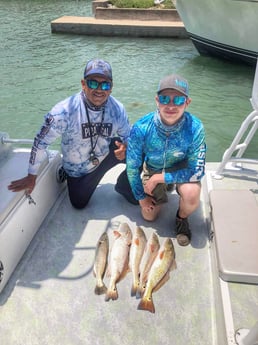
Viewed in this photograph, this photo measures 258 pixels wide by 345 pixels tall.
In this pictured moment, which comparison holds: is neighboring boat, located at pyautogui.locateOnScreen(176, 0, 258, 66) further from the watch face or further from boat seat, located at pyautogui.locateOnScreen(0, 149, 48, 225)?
boat seat, located at pyautogui.locateOnScreen(0, 149, 48, 225)

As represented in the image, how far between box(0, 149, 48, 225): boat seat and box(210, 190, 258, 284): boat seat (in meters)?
1.42

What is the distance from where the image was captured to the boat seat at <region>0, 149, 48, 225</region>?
2299 mm

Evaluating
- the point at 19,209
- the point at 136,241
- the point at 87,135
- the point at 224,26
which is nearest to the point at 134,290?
the point at 136,241

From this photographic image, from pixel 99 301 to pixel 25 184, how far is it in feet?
3.20

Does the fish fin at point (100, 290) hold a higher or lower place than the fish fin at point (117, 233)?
lower

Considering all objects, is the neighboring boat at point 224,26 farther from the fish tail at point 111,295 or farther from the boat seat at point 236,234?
the fish tail at point 111,295

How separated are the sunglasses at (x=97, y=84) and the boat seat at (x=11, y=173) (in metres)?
0.72

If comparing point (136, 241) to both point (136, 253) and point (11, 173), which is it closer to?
point (136, 253)

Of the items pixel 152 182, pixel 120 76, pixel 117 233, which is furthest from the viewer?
pixel 120 76

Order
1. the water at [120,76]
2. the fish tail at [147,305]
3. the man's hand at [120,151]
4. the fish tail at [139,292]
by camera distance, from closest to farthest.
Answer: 1. the fish tail at [147,305]
2. the fish tail at [139,292]
3. the man's hand at [120,151]
4. the water at [120,76]

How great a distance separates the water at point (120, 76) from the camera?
6.79 m

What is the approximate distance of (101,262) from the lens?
2.44 metres

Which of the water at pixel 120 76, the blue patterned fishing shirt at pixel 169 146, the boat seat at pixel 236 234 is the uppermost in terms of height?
the blue patterned fishing shirt at pixel 169 146

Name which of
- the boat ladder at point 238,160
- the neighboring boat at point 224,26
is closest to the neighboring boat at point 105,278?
the boat ladder at point 238,160
